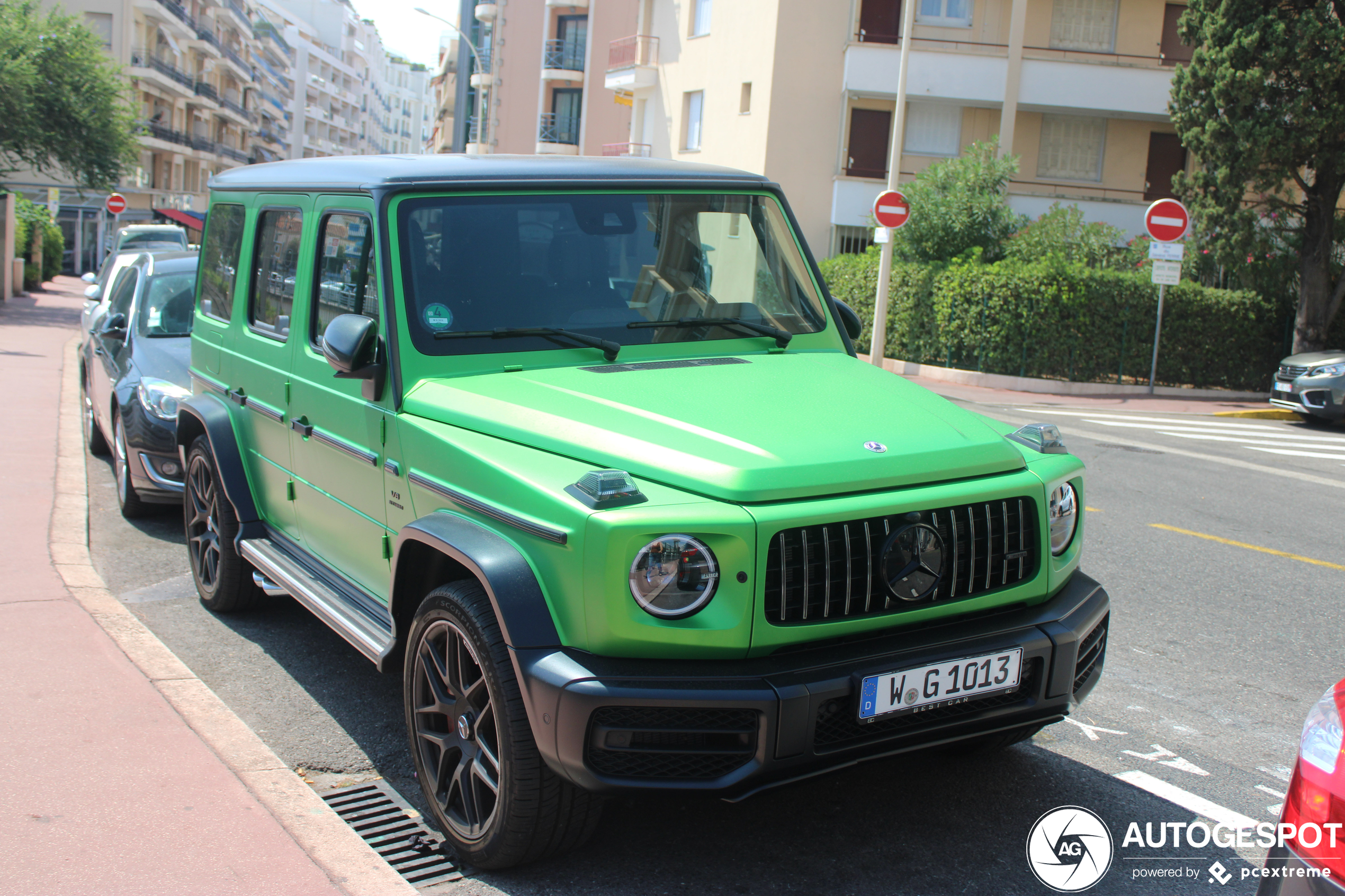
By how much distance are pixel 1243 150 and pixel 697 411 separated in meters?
21.0

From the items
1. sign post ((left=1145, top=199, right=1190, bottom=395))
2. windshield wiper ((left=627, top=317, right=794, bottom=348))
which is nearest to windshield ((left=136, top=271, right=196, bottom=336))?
windshield wiper ((left=627, top=317, right=794, bottom=348))

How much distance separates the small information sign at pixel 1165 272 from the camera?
739 inches

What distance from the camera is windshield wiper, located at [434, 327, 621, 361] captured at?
3.94m

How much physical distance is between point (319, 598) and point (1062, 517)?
2.63 m

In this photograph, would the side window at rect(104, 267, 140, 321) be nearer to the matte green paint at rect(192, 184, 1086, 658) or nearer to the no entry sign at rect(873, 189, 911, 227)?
the matte green paint at rect(192, 184, 1086, 658)

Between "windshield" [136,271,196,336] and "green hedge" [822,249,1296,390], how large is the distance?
15.7 metres

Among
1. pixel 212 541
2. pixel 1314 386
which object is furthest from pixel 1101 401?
pixel 212 541

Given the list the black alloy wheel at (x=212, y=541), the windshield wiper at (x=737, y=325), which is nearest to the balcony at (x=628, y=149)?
the black alloy wheel at (x=212, y=541)

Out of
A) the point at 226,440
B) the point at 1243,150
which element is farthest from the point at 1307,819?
the point at 1243,150

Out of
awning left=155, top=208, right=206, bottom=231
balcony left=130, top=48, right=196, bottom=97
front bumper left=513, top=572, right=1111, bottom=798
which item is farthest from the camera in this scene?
balcony left=130, top=48, right=196, bottom=97

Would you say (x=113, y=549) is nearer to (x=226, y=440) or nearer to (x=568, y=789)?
(x=226, y=440)

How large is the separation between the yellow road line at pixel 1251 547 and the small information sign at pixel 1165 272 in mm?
11258

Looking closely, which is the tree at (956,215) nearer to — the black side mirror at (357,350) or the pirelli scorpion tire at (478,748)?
the black side mirror at (357,350)

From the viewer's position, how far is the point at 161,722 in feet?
13.5
